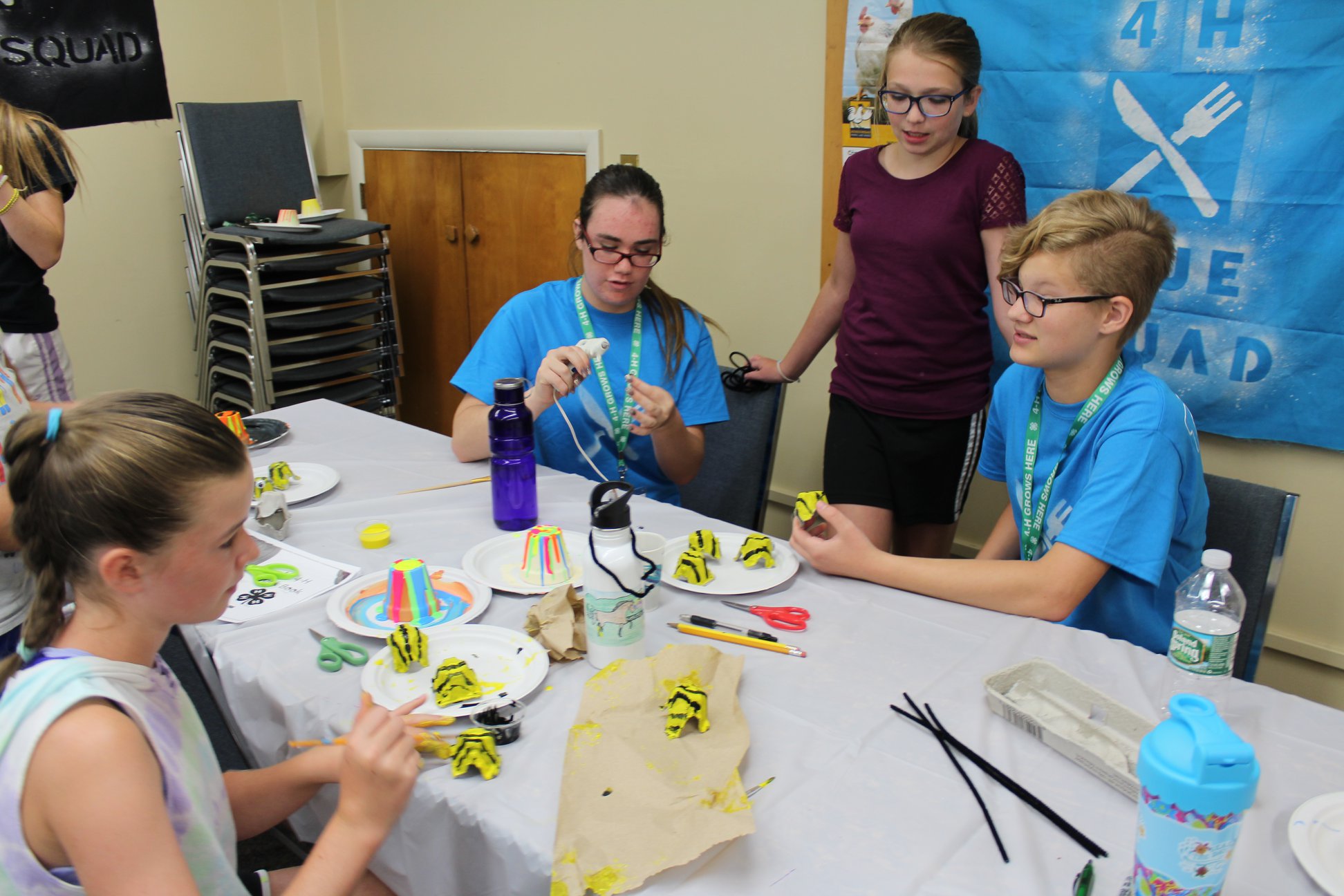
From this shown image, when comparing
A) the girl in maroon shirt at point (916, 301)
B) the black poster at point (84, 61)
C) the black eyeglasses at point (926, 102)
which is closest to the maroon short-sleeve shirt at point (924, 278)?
the girl in maroon shirt at point (916, 301)

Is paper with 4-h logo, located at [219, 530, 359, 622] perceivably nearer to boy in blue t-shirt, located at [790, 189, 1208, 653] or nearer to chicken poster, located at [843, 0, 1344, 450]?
boy in blue t-shirt, located at [790, 189, 1208, 653]

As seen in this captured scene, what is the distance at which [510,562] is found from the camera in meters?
1.54

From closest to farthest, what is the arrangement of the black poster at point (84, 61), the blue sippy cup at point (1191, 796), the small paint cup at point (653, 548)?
the blue sippy cup at point (1191, 796) → the small paint cup at point (653, 548) → the black poster at point (84, 61)

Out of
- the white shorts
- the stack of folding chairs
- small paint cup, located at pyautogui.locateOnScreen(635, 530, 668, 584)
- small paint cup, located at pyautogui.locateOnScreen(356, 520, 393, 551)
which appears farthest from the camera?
the stack of folding chairs

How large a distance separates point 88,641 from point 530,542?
0.67 metres

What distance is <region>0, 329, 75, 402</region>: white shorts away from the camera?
2.65 meters

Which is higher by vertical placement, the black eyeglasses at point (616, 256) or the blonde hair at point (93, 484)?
the black eyeglasses at point (616, 256)

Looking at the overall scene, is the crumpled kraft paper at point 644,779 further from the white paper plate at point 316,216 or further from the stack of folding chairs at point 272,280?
the white paper plate at point 316,216

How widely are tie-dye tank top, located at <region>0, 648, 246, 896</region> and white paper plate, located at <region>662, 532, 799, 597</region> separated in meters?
0.68

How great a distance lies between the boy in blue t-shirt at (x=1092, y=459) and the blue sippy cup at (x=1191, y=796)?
1.99ft

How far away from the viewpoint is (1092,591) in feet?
4.88

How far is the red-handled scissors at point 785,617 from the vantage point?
1.34 m

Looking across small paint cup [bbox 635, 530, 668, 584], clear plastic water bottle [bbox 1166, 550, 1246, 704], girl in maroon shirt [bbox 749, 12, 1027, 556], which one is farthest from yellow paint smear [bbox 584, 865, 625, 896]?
girl in maroon shirt [bbox 749, 12, 1027, 556]

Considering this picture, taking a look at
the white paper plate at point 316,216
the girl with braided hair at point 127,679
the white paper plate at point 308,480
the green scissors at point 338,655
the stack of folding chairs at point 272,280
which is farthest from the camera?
the white paper plate at point 316,216
